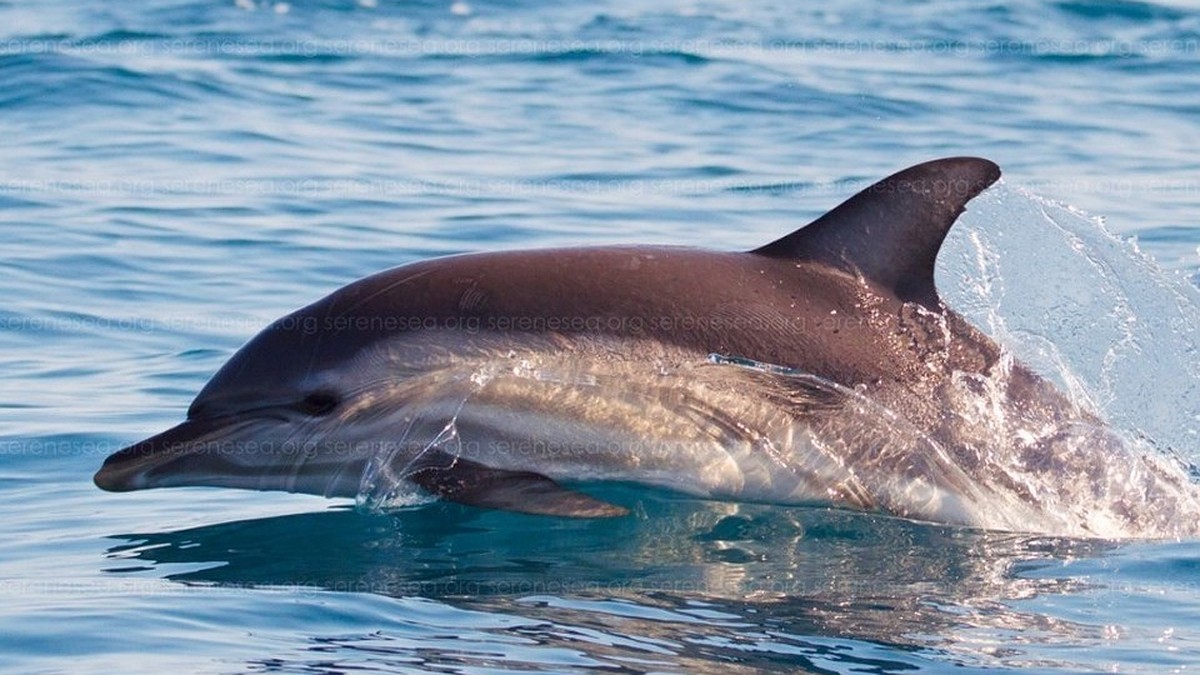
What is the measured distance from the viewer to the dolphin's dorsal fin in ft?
23.7

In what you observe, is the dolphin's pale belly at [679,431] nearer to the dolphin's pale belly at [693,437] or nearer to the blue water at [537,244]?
the dolphin's pale belly at [693,437]

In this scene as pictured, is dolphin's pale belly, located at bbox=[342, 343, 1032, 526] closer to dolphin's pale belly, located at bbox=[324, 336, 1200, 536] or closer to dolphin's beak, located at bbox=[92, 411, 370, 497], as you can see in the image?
dolphin's pale belly, located at bbox=[324, 336, 1200, 536]

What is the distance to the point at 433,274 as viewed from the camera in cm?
741

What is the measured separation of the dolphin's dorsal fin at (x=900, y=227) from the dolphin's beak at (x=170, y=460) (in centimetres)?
220

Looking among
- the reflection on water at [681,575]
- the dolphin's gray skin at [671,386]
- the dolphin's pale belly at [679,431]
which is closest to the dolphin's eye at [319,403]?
the dolphin's gray skin at [671,386]

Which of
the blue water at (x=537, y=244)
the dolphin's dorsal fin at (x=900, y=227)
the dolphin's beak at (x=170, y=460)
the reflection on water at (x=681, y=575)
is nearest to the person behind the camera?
the reflection on water at (x=681, y=575)

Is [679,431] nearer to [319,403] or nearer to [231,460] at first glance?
[319,403]

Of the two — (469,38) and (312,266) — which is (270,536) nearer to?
(312,266)

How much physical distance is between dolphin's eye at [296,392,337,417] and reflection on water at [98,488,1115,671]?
46 centimetres

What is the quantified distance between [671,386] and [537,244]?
6518 millimetres

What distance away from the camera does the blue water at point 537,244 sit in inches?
242

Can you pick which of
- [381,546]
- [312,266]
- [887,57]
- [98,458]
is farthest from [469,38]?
[381,546]

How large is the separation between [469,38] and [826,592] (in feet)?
63.7

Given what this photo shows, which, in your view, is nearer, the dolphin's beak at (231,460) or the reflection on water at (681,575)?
the reflection on water at (681,575)
